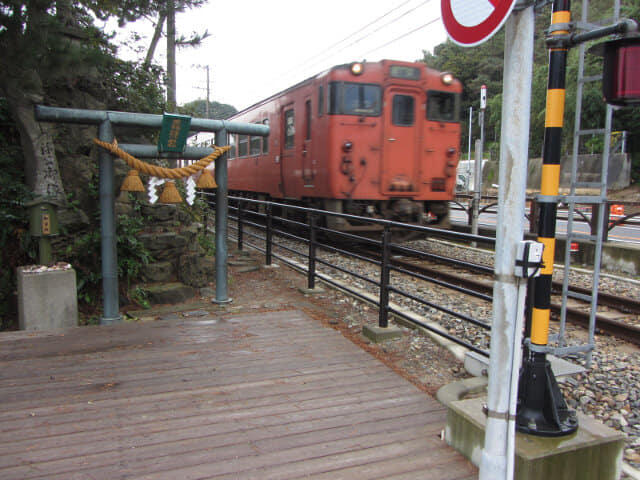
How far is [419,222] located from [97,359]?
723 cm

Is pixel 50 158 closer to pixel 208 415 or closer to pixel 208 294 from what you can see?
pixel 208 294

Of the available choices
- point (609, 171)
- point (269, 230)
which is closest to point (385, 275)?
point (269, 230)

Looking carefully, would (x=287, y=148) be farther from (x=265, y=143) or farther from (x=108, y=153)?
(x=108, y=153)

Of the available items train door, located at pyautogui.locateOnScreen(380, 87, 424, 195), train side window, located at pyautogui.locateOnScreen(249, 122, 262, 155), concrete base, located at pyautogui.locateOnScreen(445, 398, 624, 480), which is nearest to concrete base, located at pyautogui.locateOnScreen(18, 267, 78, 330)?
concrete base, located at pyautogui.locateOnScreen(445, 398, 624, 480)

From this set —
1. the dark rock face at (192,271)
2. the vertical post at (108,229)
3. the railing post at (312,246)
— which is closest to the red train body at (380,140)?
the railing post at (312,246)

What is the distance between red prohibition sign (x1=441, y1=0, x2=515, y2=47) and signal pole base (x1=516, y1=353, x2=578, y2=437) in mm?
1598

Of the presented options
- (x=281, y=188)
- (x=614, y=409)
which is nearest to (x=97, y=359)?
(x=614, y=409)

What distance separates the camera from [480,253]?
1054 centimetres

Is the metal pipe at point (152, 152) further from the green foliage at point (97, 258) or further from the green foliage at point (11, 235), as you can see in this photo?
the green foliage at point (11, 235)

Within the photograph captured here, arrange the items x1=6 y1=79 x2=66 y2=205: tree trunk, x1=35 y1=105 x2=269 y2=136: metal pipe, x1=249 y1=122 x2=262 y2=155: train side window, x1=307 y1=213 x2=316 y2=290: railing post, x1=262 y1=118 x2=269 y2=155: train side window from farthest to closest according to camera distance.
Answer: x1=249 y1=122 x2=262 y2=155: train side window < x1=262 y1=118 x2=269 y2=155: train side window < x1=307 y1=213 x2=316 y2=290: railing post < x1=6 y1=79 x2=66 y2=205: tree trunk < x1=35 y1=105 x2=269 y2=136: metal pipe

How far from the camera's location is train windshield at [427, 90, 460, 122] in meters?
9.77

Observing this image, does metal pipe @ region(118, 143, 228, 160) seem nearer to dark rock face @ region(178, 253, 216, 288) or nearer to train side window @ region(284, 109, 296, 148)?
dark rock face @ region(178, 253, 216, 288)

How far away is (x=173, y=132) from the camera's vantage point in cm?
528

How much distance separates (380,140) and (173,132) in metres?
5.01
